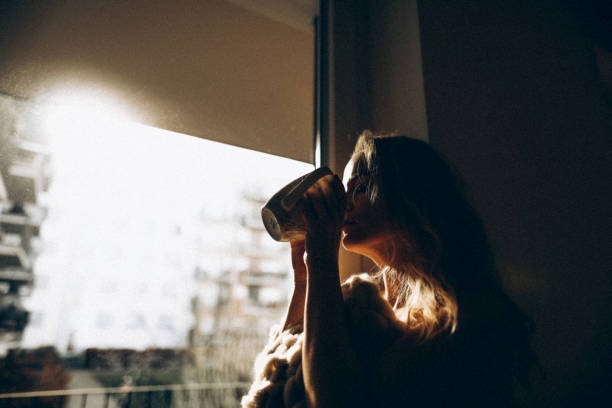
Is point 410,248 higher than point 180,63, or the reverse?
point 180,63

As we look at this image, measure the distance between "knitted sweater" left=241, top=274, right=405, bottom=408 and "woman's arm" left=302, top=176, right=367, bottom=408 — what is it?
0.03 m

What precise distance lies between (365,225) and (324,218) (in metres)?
0.13

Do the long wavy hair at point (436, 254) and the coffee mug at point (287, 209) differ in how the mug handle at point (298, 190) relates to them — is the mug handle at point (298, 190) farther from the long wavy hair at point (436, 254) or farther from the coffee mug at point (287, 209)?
the long wavy hair at point (436, 254)

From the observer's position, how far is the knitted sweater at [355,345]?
0.56 metres


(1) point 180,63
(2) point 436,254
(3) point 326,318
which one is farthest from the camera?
(1) point 180,63

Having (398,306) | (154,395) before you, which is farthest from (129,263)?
(398,306)

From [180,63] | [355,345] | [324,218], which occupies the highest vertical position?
[180,63]

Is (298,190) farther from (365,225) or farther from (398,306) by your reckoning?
(398,306)

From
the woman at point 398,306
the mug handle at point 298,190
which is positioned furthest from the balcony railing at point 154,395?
the mug handle at point 298,190

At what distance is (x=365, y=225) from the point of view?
72 centimetres

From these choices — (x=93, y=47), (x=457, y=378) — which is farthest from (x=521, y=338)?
(x=93, y=47)

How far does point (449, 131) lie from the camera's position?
0.94 metres

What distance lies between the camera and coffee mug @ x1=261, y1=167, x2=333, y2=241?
1.97ft

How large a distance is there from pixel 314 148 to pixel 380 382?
0.70 metres
